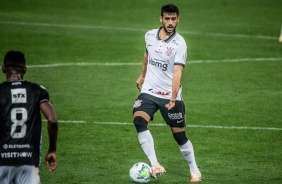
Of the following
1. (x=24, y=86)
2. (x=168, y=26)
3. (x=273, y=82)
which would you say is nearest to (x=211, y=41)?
(x=273, y=82)

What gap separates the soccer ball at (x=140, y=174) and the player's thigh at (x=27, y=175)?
357cm

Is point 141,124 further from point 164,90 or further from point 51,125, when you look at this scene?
point 51,125

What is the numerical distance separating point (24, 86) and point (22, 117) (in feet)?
1.07

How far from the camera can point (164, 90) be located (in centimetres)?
1283

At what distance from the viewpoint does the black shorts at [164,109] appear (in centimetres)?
1268

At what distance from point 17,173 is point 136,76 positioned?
1427 centimetres

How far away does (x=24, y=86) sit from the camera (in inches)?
353

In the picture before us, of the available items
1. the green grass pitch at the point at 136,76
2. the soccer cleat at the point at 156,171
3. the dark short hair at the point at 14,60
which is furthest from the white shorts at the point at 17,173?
the soccer cleat at the point at 156,171

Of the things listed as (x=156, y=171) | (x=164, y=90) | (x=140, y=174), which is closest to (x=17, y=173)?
(x=140, y=174)

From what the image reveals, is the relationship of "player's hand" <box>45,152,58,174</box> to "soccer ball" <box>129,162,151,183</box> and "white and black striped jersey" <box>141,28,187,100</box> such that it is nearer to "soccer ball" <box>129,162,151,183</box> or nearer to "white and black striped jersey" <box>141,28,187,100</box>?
"soccer ball" <box>129,162,151,183</box>

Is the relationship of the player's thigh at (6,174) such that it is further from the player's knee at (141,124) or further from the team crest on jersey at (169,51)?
the team crest on jersey at (169,51)

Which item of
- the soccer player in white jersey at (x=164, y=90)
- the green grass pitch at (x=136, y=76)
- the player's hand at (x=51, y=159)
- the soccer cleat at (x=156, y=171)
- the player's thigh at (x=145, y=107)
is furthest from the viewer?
the green grass pitch at (x=136, y=76)

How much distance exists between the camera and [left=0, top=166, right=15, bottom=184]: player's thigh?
352 inches

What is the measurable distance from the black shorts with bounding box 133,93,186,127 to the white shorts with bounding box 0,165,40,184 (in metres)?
4.02
